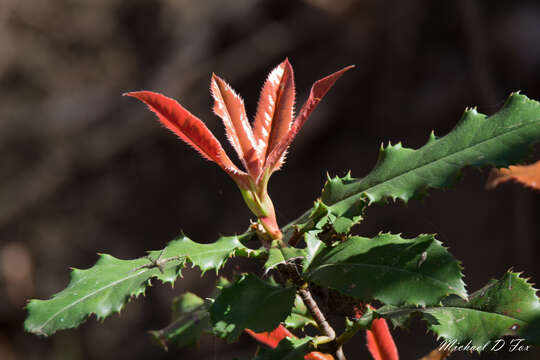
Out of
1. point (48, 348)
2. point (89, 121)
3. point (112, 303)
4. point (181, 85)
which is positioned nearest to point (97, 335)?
point (48, 348)

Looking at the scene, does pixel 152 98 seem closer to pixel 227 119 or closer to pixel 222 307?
pixel 227 119

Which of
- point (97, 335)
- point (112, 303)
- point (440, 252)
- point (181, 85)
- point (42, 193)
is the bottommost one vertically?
point (97, 335)

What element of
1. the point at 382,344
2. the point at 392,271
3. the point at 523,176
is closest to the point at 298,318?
the point at 382,344

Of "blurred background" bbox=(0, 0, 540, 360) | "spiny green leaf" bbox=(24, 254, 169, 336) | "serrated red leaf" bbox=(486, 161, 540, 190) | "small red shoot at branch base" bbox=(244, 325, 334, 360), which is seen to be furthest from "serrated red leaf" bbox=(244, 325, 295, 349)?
"blurred background" bbox=(0, 0, 540, 360)

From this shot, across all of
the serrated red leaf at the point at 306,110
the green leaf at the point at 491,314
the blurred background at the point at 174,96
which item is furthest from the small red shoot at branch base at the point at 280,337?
the blurred background at the point at 174,96

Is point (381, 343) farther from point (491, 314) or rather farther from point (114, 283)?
point (114, 283)

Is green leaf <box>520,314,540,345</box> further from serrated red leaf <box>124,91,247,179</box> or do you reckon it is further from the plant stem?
serrated red leaf <box>124,91,247,179</box>
